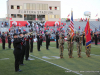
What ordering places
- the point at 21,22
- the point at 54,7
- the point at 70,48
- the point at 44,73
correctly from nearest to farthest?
the point at 44,73 < the point at 70,48 < the point at 21,22 < the point at 54,7

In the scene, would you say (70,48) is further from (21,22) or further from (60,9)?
(60,9)

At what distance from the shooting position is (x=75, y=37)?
12.5 metres

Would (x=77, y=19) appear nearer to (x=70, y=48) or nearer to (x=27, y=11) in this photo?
(x=27, y=11)

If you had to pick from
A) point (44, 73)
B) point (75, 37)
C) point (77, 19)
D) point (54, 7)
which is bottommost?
point (44, 73)

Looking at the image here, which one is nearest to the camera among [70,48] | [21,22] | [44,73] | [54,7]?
[44,73]

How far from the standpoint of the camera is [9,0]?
51625 mm

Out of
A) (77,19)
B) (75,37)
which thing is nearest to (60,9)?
(77,19)

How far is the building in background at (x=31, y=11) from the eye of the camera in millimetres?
51781

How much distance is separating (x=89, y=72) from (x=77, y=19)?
160 ft

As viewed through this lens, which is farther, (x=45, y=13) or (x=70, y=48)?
(x=45, y=13)

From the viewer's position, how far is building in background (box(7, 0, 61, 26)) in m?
51.8

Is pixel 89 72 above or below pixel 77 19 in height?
below

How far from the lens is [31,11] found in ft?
174

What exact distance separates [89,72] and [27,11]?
4661 cm
